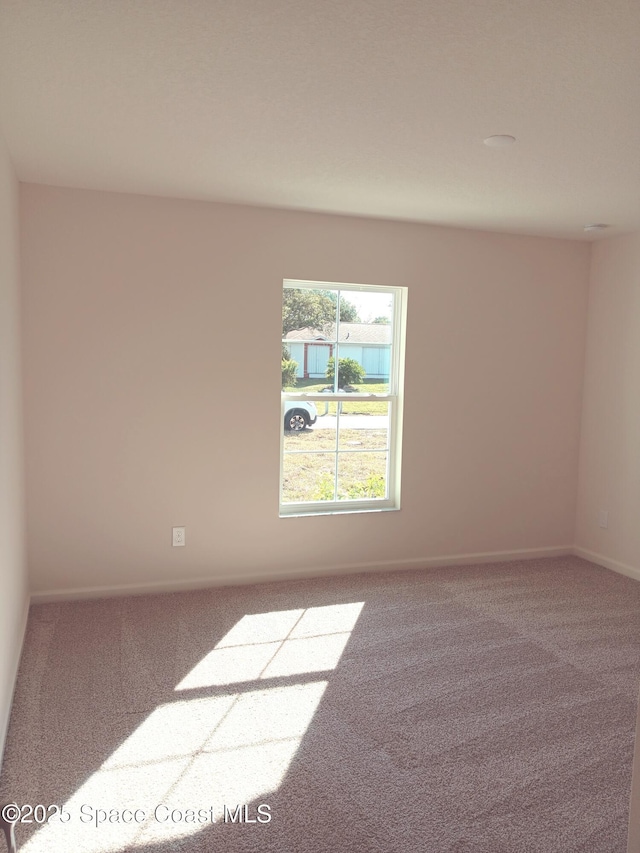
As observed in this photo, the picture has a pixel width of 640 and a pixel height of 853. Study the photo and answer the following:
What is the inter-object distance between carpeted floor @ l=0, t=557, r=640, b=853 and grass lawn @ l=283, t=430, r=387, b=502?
0.74 m

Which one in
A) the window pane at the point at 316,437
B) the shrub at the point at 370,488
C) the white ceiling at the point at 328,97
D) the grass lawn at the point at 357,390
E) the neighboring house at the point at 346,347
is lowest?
the shrub at the point at 370,488

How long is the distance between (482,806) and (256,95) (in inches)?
101

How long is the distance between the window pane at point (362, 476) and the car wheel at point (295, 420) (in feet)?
1.17

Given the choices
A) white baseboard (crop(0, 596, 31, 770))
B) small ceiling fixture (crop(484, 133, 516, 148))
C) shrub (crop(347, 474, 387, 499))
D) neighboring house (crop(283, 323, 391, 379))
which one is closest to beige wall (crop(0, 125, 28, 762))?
white baseboard (crop(0, 596, 31, 770))

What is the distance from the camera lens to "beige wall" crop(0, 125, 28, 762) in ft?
8.53

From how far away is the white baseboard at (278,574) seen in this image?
384cm

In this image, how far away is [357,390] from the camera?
4551 millimetres

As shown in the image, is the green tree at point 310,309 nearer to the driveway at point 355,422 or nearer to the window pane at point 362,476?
the driveway at point 355,422

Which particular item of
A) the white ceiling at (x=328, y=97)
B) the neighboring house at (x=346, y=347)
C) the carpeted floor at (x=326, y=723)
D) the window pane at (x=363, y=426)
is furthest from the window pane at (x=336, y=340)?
the carpeted floor at (x=326, y=723)

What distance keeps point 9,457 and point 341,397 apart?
2239mm

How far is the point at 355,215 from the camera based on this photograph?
4.23 m

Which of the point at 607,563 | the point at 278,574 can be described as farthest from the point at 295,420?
the point at 607,563

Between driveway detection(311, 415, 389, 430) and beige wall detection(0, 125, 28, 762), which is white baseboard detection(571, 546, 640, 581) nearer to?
driveway detection(311, 415, 389, 430)

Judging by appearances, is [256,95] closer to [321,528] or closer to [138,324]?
[138,324]
